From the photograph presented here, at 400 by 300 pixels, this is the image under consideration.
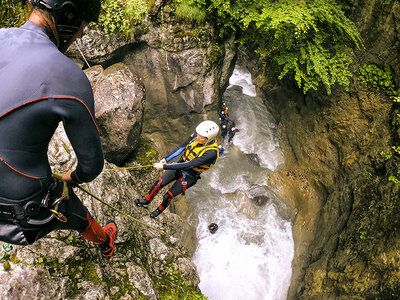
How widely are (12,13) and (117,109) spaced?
3333mm

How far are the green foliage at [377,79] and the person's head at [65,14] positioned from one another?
7.73 meters

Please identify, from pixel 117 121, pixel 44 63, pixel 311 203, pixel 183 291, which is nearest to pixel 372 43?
pixel 311 203

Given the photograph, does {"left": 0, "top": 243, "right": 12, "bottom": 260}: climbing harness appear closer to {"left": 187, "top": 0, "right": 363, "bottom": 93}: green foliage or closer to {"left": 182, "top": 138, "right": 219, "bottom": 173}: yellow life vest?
{"left": 182, "top": 138, "right": 219, "bottom": 173}: yellow life vest

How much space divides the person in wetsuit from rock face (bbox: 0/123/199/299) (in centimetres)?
106

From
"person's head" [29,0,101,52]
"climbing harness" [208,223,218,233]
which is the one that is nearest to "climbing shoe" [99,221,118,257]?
"person's head" [29,0,101,52]

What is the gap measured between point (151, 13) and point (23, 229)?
275 inches

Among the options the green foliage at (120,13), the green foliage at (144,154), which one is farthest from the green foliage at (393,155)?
the green foliage at (120,13)

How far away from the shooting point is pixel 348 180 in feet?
25.2

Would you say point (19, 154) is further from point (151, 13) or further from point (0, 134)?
point (151, 13)

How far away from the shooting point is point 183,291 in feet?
13.3

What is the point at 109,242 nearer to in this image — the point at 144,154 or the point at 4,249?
the point at 4,249

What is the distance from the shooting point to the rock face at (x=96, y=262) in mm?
2689

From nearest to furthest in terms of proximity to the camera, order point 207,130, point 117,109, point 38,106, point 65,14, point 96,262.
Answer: point 38,106
point 65,14
point 96,262
point 207,130
point 117,109

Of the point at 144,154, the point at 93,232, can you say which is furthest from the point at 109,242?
the point at 144,154
